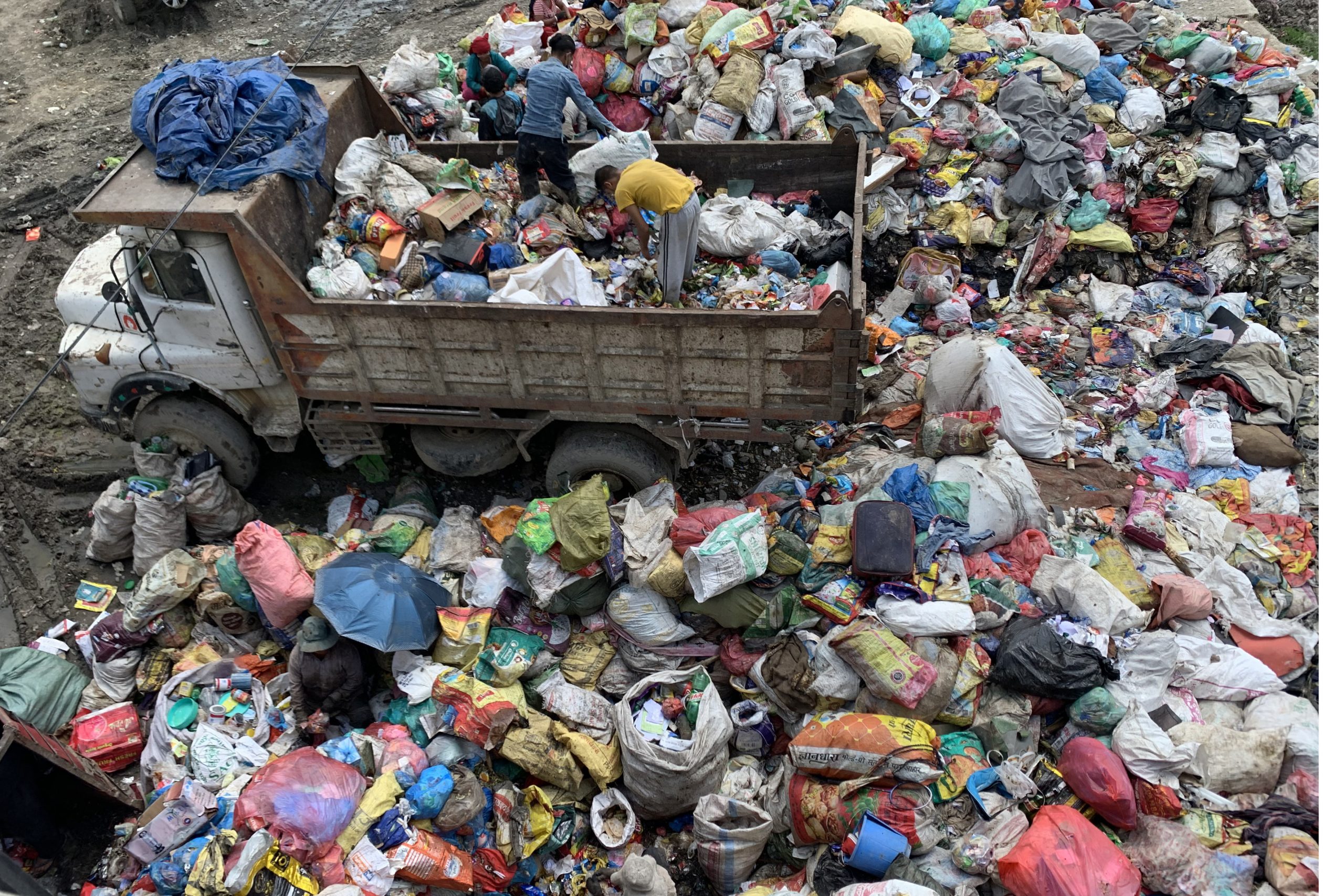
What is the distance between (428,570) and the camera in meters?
4.69

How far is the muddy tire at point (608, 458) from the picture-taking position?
4.81 meters

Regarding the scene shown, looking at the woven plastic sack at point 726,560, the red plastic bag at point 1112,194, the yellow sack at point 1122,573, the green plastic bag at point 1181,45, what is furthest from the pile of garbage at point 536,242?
the green plastic bag at point 1181,45

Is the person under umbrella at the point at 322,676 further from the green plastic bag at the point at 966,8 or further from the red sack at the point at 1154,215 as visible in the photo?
the green plastic bag at the point at 966,8

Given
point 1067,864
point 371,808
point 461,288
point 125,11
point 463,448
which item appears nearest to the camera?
point 1067,864

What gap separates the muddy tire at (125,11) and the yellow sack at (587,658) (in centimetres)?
1098

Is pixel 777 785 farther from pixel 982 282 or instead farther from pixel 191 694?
pixel 982 282

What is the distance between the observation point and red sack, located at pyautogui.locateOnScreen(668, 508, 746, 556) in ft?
14.0

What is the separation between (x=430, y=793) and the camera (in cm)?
371

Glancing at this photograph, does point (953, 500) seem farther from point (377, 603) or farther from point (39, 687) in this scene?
point (39, 687)

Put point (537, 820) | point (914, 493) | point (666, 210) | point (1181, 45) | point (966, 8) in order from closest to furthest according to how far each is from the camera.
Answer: point (537, 820), point (914, 493), point (666, 210), point (1181, 45), point (966, 8)

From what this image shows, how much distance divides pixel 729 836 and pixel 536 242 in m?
3.61

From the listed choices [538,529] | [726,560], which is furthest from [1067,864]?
[538,529]

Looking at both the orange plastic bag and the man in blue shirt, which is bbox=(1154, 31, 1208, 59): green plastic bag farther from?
the orange plastic bag

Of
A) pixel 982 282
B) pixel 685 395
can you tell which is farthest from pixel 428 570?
pixel 982 282
